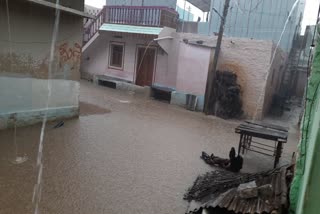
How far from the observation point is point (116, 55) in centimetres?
1702

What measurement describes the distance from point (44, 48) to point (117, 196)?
496 cm

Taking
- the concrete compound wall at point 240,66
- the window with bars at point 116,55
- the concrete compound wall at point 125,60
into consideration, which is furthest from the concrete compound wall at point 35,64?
the window with bars at point 116,55

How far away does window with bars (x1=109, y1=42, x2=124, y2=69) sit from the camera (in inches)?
661

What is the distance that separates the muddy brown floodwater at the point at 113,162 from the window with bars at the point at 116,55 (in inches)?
259

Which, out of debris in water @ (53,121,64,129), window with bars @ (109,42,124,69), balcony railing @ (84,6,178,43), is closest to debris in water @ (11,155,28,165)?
debris in water @ (53,121,64,129)

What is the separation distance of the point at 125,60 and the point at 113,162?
1129 centimetres

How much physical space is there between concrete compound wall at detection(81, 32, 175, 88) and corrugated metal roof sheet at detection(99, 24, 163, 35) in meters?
0.66

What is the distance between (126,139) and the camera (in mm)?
7648

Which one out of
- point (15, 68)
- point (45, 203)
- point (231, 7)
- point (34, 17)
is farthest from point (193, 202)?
point (231, 7)

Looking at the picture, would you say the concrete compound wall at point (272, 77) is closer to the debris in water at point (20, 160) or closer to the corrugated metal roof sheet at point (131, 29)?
the corrugated metal roof sheet at point (131, 29)

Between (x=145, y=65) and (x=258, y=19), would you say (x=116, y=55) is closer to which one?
(x=145, y=65)

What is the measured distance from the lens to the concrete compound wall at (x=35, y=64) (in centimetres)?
704

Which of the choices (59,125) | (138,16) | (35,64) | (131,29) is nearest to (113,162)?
(59,125)

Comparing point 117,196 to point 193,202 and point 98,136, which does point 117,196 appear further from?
point 98,136
